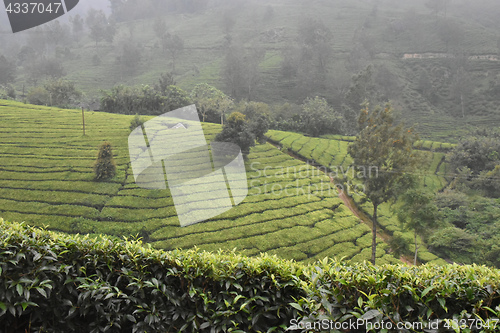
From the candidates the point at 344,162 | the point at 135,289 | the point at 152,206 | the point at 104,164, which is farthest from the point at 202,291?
the point at 344,162

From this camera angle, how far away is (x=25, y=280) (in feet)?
7.48

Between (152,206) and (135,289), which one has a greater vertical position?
(135,289)

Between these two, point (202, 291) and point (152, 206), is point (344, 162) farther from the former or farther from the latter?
point (202, 291)

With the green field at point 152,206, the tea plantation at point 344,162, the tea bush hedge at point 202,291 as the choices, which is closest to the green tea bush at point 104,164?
the green field at point 152,206

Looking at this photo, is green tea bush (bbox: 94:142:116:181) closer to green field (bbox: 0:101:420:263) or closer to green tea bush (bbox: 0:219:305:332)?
green field (bbox: 0:101:420:263)

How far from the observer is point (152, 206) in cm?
1054

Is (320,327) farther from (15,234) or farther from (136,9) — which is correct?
(136,9)

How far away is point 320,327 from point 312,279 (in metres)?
0.34

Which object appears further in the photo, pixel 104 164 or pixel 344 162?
pixel 344 162

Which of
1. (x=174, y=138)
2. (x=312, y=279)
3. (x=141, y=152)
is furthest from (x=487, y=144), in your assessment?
(x=312, y=279)

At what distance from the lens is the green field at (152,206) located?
9.47 meters

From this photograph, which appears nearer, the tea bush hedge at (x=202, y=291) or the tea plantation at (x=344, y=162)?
the tea bush hedge at (x=202, y=291)

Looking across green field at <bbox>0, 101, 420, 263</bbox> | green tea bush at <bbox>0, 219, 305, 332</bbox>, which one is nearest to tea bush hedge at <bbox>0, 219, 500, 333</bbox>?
green tea bush at <bbox>0, 219, 305, 332</bbox>

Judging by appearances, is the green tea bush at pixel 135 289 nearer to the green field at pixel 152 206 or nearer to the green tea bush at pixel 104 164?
the green field at pixel 152 206
